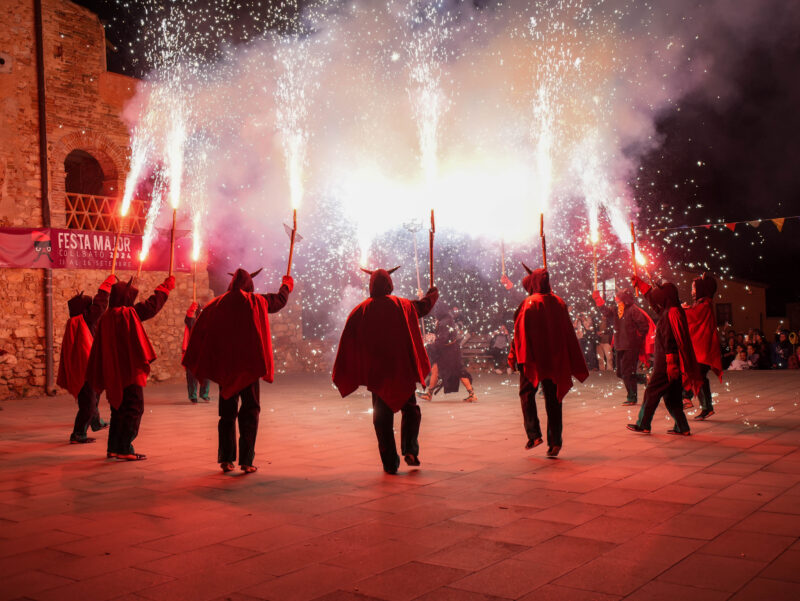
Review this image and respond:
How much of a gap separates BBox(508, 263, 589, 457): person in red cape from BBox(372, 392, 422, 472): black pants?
108 cm

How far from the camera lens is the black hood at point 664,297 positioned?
7512 millimetres

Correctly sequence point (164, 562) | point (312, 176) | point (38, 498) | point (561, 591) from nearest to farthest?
point (561, 591) < point (164, 562) < point (38, 498) < point (312, 176)

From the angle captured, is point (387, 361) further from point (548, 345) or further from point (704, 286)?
point (704, 286)

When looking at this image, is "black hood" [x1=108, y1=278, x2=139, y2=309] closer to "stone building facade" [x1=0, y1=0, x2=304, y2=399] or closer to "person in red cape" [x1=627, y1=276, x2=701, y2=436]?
"person in red cape" [x1=627, y1=276, x2=701, y2=436]

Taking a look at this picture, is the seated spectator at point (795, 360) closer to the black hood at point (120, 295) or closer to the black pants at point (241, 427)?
the black pants at point (241, 427)

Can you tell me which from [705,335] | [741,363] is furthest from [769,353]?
[705,335]

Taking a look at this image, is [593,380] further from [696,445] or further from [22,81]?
[22,81]

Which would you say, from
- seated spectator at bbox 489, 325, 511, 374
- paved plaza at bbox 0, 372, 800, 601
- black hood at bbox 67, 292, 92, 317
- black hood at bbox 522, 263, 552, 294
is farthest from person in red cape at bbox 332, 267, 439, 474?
seated spectator at bbox 489, 325, 511, 374

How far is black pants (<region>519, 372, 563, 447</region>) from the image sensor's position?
6.36 meters

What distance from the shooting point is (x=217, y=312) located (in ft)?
20.4

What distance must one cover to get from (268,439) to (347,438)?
848 millimetres

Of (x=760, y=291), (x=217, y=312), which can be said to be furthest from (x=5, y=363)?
(x=760, y=291)

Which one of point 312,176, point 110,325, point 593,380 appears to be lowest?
point 593,380

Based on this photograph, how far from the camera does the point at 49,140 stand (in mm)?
15328
